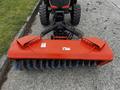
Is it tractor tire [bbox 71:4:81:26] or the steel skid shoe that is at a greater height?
the steel skid shoe

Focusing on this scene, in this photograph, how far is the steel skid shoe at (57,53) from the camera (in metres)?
4.69

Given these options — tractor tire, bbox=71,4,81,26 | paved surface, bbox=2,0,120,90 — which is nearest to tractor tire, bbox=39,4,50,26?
tractor tire, bbox=71,4,81,26

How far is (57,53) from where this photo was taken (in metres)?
4.69

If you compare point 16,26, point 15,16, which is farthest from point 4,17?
point 16,26

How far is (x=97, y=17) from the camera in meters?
8.43

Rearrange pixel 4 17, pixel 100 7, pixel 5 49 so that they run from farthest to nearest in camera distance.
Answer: pixel 100 7 → pixel 4 17 → pixel 5 49

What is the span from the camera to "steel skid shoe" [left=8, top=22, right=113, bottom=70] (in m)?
4.69

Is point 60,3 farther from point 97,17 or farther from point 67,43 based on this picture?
point 97,17

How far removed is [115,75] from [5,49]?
Answer: 213cm

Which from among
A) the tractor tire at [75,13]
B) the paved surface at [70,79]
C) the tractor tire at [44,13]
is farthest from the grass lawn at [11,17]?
the tractor tire at [75,13]

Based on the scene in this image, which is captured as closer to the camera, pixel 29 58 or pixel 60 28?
pixel 29 58

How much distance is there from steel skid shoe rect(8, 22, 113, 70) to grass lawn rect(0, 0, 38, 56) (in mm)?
867

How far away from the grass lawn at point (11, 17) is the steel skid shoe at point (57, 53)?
0.87m

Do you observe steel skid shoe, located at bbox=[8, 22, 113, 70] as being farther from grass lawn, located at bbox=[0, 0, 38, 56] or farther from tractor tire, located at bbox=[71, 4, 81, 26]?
tractor tire, located at bbox=[71, 4, 81, 26]
